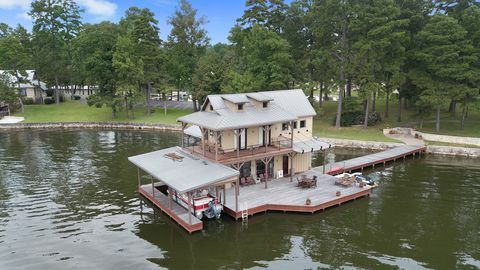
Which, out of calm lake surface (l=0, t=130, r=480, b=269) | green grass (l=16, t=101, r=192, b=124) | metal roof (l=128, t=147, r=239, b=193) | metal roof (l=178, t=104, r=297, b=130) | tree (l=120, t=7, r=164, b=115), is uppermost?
tree (l=120, t=7, r=164, b=115)

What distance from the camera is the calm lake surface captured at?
23.5 m

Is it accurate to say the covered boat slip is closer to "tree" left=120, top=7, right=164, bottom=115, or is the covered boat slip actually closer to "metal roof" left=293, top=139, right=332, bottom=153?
"metal roof" left=293, top=139, right=332, bottom=153

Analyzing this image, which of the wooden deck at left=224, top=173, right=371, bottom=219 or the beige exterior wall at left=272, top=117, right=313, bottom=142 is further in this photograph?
the beige exterior wall at left=272, top=117, right=313, bottom=142

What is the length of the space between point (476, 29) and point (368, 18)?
50.2ft

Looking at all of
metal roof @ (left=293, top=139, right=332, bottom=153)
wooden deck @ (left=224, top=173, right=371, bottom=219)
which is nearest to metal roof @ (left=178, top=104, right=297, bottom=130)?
metal roof @ (left=293, top=139, right=332, bottom=153)

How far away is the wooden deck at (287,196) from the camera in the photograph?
3022 cm

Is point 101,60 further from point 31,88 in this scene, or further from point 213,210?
point 213,210

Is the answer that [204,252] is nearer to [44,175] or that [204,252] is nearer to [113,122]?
[44,175]

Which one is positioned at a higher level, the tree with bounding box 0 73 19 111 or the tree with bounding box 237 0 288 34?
the tree with bounding box 237 0 288 34

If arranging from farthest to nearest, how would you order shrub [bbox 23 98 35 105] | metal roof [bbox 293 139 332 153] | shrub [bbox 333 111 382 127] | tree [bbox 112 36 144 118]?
1. shrub [bbox 23 98 35 105]
2. tree [bbox 112 36 144 118]
3. shrub [bbox 333 111 382 127]
4. metal roof [bbox 293 139 332 153]

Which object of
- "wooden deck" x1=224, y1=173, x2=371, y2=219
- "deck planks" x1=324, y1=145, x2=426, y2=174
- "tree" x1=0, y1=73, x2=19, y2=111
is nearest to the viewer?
"wooden deck" x1=224, y1=173, x2=371, y2=219

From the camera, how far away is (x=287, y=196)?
32.2 m

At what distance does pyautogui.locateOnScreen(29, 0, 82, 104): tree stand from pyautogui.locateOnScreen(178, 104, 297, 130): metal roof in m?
66.3

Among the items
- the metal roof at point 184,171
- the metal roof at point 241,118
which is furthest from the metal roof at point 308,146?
the metal roof at point 184,171
